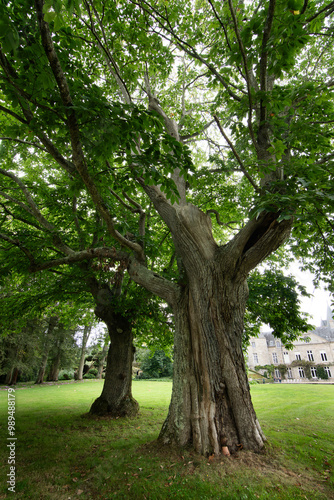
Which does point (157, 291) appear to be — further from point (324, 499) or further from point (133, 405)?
point (133, 405)

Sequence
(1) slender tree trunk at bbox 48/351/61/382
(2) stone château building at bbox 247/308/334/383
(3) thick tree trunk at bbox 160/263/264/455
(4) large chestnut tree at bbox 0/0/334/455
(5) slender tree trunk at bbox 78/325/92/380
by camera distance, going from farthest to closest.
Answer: (2) stone château building at bbox 247/308/334/383
(5) slender tree trunk at bbox 78/325/92/380
(1) slender tree trunk at bbox 48/351/61/382
(3) thick tree trunk at bbox 160/263/264/455
(4) large chestnut tree at bbox 0/0/334/455

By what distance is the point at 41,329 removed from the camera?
20.2 m

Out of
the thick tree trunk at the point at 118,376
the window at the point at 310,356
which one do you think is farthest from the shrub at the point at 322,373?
the thick tree trunk at the point at 118,376

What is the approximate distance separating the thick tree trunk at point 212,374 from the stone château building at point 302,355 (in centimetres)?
3413

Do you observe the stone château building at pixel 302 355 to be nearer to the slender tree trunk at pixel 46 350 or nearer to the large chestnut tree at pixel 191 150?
the slender tree trunk at pixel 46 350

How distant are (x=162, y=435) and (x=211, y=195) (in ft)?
22.8

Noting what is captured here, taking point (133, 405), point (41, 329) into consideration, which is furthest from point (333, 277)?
point (41, 329)

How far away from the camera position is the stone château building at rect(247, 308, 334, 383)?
3678 cm

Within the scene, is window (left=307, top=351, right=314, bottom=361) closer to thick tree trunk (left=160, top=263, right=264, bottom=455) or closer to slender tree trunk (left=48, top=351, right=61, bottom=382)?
slender tree trunk (left=48, top=351, right=61, bottom=382)

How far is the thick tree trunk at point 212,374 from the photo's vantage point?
408cm

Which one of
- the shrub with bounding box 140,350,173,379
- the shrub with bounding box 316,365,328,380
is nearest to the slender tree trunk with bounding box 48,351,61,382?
the shrub with bounding box 140,350,173,379

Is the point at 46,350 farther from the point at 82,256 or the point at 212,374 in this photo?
the point at 212,374

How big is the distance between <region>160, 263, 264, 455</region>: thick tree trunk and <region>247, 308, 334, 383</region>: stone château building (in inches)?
1344

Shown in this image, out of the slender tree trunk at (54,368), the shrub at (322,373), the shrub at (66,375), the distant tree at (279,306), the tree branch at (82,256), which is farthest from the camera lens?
the shrub at (322,373)
